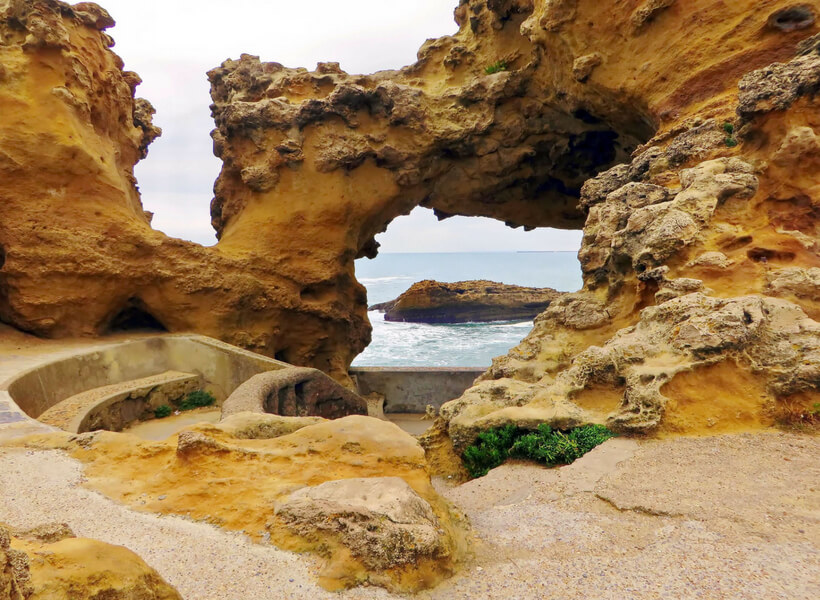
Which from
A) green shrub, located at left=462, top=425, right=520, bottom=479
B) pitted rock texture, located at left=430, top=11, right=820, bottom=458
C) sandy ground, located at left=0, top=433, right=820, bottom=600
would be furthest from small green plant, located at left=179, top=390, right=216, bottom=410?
green shrub, located at left=462, top=425, right=520, bottom=479

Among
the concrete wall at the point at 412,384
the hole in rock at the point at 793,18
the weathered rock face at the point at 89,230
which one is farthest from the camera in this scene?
the concrete wall at the point at 412,384

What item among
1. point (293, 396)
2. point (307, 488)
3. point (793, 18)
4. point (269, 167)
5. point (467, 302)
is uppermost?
point (793, 18)

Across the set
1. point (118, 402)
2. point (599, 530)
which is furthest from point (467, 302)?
point (599, 530)

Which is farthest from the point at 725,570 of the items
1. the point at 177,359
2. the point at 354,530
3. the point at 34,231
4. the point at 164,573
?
the point at 34,231

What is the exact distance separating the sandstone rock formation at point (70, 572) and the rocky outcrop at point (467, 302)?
49082 mm

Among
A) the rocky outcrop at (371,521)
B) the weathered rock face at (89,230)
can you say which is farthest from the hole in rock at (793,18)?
the weathered rock face at (89,230)

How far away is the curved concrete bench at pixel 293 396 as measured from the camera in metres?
10.2

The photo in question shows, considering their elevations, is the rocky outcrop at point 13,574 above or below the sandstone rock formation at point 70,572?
above

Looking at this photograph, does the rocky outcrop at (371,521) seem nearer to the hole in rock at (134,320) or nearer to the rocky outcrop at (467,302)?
the hole in rock at (134,320)

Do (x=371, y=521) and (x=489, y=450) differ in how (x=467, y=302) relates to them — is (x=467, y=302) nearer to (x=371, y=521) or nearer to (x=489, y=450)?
(x=489, y=450)

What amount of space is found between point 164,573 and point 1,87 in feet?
49.5

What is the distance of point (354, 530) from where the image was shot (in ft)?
11.6

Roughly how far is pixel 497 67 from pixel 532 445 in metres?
14.4

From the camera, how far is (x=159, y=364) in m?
14.3
